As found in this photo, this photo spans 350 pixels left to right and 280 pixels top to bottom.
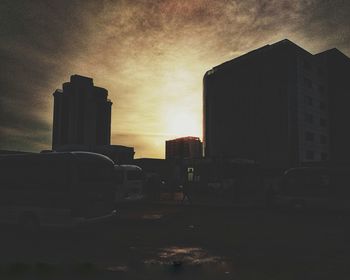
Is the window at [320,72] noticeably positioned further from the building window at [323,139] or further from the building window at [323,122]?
the building window at [323,139]

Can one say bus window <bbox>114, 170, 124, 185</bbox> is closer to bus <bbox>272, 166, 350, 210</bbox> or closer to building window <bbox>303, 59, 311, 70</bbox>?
bus <bbox>272, 166, 350, 210</bbox>

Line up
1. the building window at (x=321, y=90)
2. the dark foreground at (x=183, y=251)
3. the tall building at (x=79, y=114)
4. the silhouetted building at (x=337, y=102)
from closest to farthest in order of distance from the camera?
the dark foreground at (x=183, y=251) → the building window at (x=321, y=90) → the silhouetted building at (x=337, y=102) → the tall building at (x=79, y=114)

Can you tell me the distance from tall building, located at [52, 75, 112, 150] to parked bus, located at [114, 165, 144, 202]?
12205 cm

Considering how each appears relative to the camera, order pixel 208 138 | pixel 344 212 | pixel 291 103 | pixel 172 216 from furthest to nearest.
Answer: pixel 208 138 < pixel 291 103 < pixel 172 216 < pixel 344 212

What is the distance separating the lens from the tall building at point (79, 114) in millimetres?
136750

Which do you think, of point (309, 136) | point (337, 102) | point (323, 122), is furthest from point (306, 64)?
point (309, 136)

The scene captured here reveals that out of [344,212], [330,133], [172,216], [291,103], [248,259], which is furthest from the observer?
[330,133]

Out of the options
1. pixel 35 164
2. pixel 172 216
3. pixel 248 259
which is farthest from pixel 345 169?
pixel 35 164

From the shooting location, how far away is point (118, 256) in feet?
25.2

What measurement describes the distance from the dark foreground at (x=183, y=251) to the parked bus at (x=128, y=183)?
291cm

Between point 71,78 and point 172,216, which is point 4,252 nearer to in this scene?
point 172,216

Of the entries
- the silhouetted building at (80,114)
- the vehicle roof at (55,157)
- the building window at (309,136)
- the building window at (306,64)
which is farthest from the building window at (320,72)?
the silhouetted building at (80,114)

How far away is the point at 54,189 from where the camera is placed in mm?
9484

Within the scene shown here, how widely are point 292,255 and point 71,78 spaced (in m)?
142
